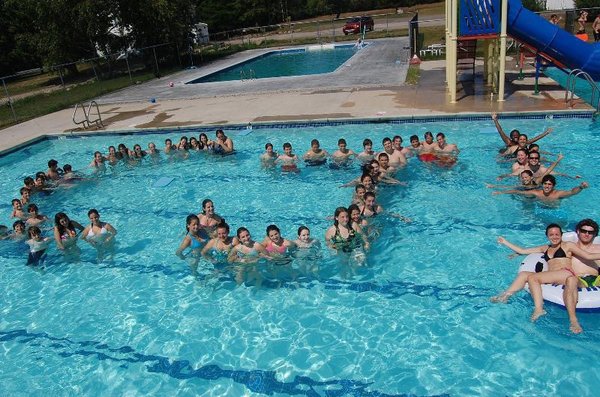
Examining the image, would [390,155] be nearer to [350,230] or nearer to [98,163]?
[350,230]

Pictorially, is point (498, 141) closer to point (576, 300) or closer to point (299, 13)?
point (576, 300)

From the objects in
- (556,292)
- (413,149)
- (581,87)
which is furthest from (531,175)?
(581,87)

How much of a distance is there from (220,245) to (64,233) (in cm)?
331

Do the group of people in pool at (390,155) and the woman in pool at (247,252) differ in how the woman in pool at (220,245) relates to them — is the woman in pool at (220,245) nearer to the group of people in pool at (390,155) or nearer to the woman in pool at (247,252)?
the woman in pool at (247,252)

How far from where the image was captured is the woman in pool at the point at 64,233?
8688 millimetres

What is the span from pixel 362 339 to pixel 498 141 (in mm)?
7811

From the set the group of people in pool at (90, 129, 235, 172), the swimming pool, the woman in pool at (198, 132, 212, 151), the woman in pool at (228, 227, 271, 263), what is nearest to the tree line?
the group of people in pool at (90, 129, 235, 172)

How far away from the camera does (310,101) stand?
17078 millimetres

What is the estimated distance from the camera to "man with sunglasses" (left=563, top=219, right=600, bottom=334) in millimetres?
5359

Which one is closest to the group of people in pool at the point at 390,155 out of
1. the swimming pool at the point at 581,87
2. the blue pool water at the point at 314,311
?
the blue pool water at the point at 314,311

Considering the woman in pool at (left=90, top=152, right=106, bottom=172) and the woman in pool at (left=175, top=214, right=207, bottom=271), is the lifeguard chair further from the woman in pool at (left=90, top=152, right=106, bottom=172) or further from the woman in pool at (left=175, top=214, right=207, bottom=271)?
the woman in pool at (left=90, top=152, right=106, bottom=172)

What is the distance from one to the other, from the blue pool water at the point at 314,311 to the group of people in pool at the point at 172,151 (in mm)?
2389

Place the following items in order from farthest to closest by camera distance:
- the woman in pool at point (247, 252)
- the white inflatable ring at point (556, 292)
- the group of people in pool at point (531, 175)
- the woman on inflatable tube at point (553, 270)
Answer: the group of people in pool at point (531, 175), the woman in pool at point (247, 252), the woman on inflatable tube at point (553, 270), the white inflatable ring at point (556, 292)

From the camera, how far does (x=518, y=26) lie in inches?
545
